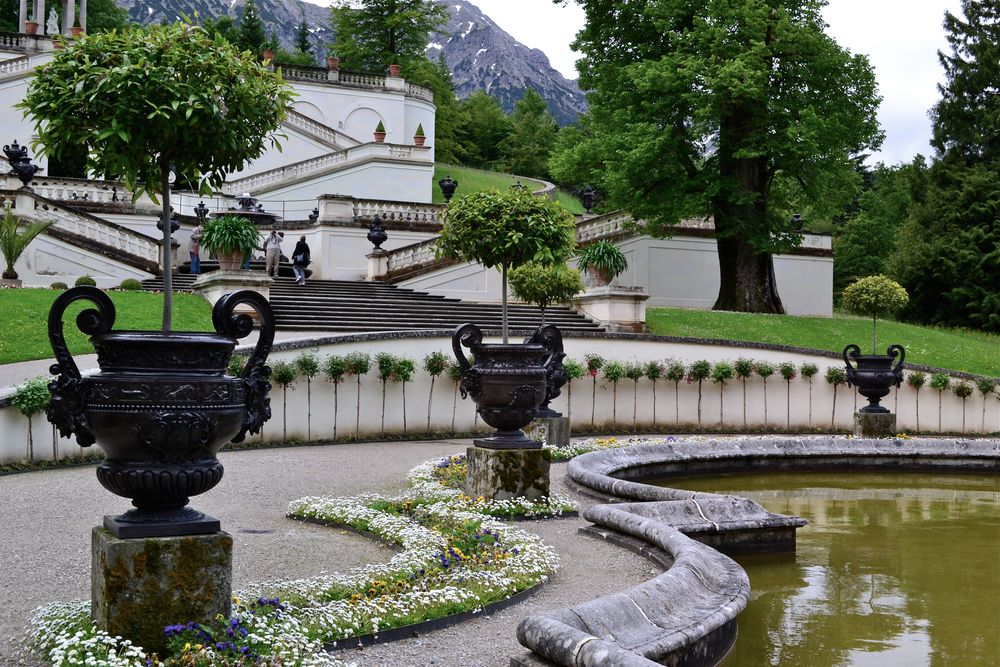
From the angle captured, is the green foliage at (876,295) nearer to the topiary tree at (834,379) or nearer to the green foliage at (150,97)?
the topiary tree at (834,379)

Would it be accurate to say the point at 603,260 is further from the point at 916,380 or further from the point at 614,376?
the point at 916,380

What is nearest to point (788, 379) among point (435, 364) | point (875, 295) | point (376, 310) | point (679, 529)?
point (875, 295)

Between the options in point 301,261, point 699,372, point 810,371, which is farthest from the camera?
point 301,261

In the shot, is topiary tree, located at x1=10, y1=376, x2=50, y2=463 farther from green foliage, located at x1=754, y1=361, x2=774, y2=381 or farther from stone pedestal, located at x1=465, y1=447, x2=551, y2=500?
green foliage, located at x1=754, y1=361, x2=774, y2=381

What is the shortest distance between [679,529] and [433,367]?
966cm

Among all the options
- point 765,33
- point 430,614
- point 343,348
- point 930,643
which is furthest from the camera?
point 765,33

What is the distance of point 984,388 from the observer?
1912cm

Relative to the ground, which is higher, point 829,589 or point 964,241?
point 964,241

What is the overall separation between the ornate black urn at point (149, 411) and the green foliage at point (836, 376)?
16.4m

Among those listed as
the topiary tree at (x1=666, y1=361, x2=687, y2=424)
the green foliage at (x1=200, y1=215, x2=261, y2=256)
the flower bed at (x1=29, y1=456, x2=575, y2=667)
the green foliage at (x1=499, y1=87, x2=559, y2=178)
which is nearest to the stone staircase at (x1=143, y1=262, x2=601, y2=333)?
the green foliage at (x1=200, y1=215, x2=261, y2=256)

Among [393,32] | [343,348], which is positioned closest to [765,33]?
[343,348]

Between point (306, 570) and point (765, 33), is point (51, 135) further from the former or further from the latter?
point (765, 33)

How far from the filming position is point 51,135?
5355 mm

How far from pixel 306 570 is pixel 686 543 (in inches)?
94.7
